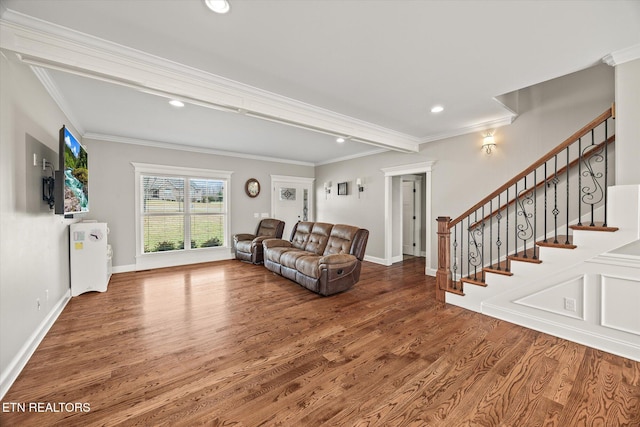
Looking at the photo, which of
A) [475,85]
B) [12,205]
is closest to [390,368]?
[475,85]

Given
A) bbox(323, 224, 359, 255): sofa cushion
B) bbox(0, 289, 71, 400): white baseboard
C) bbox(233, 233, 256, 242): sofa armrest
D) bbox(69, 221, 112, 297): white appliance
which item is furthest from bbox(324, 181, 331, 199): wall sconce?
bbox(0, 289, 71, 400): white baseboard

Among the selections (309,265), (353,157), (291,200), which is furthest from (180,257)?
(353,157)

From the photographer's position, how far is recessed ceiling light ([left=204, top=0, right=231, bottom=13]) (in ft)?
5.52

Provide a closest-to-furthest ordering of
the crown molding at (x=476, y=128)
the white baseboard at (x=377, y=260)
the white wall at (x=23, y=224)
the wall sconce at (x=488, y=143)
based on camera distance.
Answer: the white wall at (x=23, y=224)
the crown molding at (x=476, y=128)
the wall sconce at (x=488, y=143)
the white baseboard at (x=377, y=260)

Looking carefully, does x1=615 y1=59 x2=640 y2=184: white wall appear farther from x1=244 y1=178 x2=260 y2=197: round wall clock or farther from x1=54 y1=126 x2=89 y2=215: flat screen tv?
x1=244 y1=178 x2=260 y2=197: round wall clock

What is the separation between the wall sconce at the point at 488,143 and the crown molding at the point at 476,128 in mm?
159

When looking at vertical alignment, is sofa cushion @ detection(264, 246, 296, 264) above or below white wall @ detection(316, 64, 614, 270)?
below

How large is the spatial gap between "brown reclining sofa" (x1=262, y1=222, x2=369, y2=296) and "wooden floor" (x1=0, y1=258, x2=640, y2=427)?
0.45m

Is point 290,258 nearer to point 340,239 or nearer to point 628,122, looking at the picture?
point 340,239

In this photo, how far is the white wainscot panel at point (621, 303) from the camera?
219 centimetres

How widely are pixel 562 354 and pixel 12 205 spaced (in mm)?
4693

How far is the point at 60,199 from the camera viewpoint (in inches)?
93.0

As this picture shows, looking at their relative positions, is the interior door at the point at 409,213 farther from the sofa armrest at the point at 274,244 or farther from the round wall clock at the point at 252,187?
the round wall clock at the point at 252,187

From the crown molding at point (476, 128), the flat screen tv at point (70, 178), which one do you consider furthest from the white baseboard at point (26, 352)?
the crown molding at point (476, 128)
